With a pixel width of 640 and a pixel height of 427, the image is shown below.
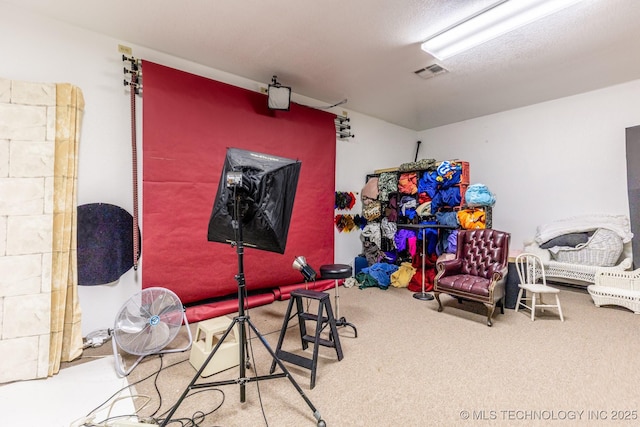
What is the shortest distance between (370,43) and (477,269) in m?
2.93

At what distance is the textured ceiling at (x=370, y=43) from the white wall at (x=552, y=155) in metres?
0.32

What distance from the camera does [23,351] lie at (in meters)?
2.05

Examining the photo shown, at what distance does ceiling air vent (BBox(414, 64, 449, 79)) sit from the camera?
3393 mm

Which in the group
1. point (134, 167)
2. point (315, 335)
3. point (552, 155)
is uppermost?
point (552, 155)

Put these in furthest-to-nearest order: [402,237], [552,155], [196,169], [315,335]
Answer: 1. [402,237]
2. [552,155]
3. [196,169]
4. [315,335]

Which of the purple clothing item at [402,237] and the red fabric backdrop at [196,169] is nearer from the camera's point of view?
the red fabric backdrop at [196,169]

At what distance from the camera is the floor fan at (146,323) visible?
213 centimetres

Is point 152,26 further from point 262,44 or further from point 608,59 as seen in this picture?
point 608,59

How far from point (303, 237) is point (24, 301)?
2853 millimetres

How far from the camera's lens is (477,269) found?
3482 millimetres

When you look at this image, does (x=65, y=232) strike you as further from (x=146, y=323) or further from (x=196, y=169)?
(x=196, y=169)

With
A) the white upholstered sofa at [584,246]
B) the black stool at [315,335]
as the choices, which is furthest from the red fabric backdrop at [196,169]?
the white upholstered sofa at [584,246]

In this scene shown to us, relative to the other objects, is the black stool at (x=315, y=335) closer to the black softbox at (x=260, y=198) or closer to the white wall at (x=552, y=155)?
the black softbox at (x=260, y=198)

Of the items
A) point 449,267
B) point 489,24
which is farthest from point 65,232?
point 489,24
